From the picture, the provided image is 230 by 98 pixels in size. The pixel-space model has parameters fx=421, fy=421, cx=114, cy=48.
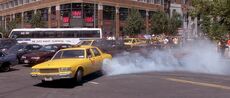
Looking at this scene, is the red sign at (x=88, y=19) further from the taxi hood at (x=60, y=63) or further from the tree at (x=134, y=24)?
the taxi hood at (x=60, y=63)

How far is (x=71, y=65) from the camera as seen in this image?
15.5 meters

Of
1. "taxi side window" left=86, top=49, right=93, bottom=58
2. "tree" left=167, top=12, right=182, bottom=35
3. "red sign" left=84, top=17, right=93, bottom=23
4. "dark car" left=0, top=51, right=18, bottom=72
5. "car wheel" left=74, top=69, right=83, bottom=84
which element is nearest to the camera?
"car wheel" left=74, top=69, right=83, bottom=84

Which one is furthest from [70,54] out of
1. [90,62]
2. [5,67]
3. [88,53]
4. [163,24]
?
[163,24]

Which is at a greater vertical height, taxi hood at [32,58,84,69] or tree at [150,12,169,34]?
tree at [150,12,169,34]

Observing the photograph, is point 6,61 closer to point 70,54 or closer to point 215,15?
point 70,54

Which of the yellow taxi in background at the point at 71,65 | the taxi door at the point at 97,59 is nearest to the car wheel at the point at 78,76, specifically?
the yellow taxi in background at the point at 71,65

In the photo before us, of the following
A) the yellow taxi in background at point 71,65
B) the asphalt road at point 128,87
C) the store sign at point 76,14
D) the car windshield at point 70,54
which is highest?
the store sign at point 76,14

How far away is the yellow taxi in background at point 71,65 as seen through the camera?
15.2 m

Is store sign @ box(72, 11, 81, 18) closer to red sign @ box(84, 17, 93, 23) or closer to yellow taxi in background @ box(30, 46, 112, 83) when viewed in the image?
red sign @ box(84, 17, 93, 23)

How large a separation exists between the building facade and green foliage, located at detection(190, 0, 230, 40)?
174ft

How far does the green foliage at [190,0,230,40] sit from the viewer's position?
20.9 metres

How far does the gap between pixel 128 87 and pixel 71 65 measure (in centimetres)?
229

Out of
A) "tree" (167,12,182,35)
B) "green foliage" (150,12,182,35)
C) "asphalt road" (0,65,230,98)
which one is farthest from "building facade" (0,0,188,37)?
"asphalt road" (0,65,230,98)

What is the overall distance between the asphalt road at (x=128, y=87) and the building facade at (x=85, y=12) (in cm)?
5798
